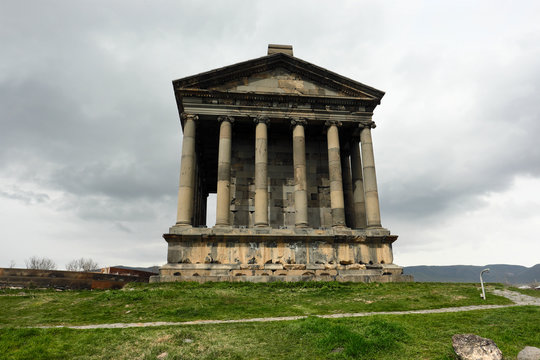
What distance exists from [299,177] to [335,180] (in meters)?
2.32

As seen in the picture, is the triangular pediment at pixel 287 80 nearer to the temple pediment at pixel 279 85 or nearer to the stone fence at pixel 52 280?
the temple pediment at pixel 279 85

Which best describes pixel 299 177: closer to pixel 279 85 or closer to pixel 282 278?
pixel 282 278

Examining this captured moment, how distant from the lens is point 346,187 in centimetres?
2558

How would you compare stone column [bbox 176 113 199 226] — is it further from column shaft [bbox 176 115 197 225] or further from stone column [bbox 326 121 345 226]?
stone column [bbox 326 121 345 226]

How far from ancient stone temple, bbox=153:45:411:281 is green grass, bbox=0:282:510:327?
7.91ft

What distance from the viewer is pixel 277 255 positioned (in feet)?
63.4

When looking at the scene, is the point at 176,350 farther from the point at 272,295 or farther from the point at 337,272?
the point at 337,272

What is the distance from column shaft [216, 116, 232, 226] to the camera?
804 inches

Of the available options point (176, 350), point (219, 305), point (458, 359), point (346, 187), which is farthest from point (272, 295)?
point (346, 187)

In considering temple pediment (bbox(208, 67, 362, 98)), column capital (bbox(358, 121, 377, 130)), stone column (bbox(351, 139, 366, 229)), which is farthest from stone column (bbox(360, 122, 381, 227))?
temple pediment (bbox(208, 67, 362, 98))

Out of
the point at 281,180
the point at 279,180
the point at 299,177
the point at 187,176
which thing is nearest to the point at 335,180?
the point at 299,177

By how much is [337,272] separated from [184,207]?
955cm

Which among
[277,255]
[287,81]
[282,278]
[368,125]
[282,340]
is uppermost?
[287,81]

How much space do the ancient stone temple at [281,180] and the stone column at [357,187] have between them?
7 centimetres
